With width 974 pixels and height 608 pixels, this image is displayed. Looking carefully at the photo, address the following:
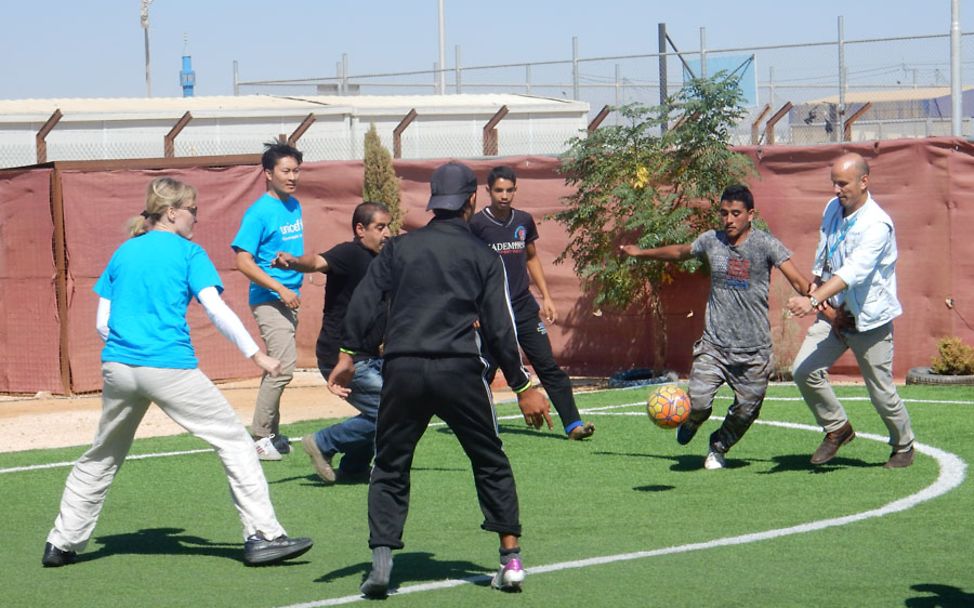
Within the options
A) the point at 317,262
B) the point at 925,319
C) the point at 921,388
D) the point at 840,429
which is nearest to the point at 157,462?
the point at 317,262

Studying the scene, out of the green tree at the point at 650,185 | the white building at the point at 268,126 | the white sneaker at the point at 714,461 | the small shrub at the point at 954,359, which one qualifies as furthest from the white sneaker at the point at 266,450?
the white building at the point at 268,126

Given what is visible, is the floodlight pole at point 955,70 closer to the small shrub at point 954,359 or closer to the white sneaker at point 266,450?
the small shrub at point 954,359

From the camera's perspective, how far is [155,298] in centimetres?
718

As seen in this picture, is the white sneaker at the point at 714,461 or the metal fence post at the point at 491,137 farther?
the metal fence post at the point at 491,137

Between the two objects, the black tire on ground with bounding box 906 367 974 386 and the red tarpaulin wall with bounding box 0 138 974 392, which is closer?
the black tire on ground with bounding box 906 367 974 386

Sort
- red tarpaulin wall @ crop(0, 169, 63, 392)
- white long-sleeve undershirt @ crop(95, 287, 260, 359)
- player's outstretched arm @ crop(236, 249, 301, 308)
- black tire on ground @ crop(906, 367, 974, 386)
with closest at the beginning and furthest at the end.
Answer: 1. white long-sleeve undershirt @ crop(95, 287, 260, 359)
2. player's outstretched arm @ crop(236, 249, 301, 308)
3. black tire on ground @ crop(906, 367, 974, 386)
4. red tarpaulin wall @ crop(0, 169, 63, 392)

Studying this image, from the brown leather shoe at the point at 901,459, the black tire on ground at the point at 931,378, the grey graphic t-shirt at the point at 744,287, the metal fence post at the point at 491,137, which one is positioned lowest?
the black tire on ground at the point at 931,378

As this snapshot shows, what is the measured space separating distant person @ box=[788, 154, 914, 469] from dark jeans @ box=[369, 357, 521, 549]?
3075 millimetres

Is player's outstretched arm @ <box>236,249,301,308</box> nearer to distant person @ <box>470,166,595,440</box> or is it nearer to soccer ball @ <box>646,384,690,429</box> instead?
distant person @ <box>470,166,595,440</box>

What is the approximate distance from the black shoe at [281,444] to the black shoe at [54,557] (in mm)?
3557

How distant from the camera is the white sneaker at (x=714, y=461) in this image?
9797mm

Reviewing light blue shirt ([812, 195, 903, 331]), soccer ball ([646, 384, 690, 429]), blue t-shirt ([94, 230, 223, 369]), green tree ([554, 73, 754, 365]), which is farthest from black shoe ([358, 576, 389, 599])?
green tree ([554, 73, 754, 365])

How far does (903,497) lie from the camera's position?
8531 millimetres

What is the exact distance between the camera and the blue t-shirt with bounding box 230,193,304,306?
10.6 metres
